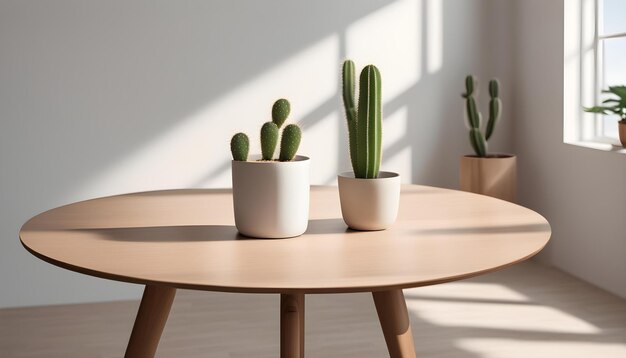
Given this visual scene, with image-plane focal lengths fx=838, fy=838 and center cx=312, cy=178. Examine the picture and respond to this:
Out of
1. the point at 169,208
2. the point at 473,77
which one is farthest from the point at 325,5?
the point at 169,208

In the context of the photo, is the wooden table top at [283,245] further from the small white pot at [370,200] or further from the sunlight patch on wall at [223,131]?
the sunlight patch on wall at [223,131]

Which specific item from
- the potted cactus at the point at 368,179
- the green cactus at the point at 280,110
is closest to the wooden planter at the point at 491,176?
the potted cactus at the point at 368,179

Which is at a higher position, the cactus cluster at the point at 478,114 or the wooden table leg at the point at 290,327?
the cactus cluster at the point at 478,114

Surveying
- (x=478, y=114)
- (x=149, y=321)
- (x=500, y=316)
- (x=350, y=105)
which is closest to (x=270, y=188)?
(x=350, y=105)

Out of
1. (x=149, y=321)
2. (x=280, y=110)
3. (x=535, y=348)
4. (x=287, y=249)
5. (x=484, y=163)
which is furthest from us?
(x=484, y=163)

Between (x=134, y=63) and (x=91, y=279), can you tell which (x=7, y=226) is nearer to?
(x=91, y=279)

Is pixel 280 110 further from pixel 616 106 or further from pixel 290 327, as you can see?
pixel 616 106

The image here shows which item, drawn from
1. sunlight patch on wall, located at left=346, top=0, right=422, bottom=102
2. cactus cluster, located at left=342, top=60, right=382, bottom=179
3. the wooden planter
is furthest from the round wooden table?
sunlight patch on wall, located at left=346, top=0, right=422, bottom=102

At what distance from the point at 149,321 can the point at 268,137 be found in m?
0.61

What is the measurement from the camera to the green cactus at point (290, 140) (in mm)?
1565

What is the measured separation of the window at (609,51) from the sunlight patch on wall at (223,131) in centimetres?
116

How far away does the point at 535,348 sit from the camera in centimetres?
277

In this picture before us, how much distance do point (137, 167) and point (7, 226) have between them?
0.58 metres

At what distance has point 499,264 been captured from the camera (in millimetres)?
1349
